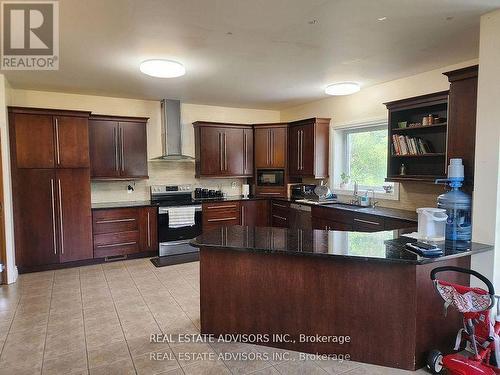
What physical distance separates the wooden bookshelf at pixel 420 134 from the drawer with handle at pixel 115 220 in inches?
149

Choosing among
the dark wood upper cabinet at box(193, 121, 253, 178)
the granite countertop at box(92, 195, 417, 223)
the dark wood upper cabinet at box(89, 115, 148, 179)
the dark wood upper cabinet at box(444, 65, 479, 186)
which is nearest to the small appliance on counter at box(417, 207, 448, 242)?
the dark wood upper cabinet at box(444, 65, 479, 186)

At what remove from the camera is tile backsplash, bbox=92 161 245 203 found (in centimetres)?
532

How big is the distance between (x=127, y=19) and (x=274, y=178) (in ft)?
13.5

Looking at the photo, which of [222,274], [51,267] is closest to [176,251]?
[51,267]

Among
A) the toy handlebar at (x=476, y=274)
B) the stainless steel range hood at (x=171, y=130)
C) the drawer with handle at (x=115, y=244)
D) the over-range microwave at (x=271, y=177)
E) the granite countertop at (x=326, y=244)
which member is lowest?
the drawer with handle at (x=115, y=244)

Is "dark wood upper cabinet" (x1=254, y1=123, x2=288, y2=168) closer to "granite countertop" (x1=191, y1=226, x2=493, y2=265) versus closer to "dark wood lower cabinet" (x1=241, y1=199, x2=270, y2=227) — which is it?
"dark wood lower cabinet" (x1=241, y1=199, x2=270, y2=227)

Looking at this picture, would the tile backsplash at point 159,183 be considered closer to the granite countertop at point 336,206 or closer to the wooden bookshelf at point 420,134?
the granite countertop at point 336,206

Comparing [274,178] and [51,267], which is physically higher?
[274,178]

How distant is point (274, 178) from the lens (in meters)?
6.18

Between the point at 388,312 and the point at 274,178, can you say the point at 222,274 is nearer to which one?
the point at 388,312

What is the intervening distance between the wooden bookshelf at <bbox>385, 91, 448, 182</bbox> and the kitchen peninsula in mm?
1562

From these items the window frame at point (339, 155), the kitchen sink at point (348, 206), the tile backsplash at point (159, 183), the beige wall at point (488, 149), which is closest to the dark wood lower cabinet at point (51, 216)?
the tile backsplash at point (159, 183)

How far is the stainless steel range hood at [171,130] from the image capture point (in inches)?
216

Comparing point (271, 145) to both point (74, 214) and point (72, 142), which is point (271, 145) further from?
point (74, 214)
